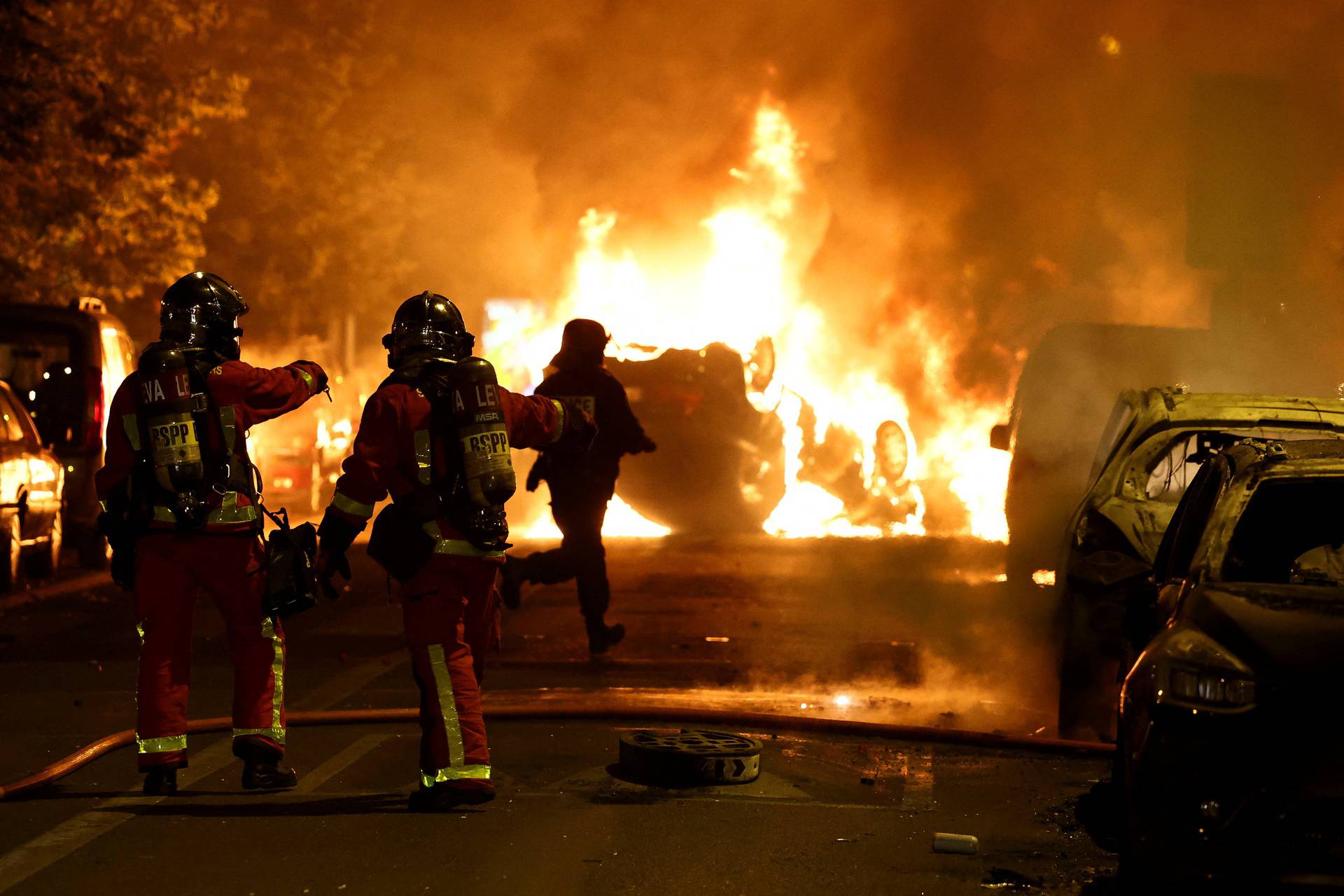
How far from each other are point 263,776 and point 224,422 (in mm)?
1251

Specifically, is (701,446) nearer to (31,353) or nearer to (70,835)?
(31,353)

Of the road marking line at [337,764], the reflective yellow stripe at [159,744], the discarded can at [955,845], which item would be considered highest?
the reflective yellow stripe at [159,744]

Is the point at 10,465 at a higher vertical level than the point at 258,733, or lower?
higher

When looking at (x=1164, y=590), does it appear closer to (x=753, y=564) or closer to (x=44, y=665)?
(x=44, y=665)

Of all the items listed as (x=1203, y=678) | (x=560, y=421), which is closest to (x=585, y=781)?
(x=560, y=421)

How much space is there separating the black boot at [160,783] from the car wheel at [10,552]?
7.62 metres

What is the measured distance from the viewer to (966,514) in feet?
73.4

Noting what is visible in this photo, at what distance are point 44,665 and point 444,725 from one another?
186 inches

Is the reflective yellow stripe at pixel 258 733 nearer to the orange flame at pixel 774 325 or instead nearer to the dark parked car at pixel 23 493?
the dark parked car at pixel 23 493

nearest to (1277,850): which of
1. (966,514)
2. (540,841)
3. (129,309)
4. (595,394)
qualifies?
(540,841)

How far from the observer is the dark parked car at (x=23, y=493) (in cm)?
1309

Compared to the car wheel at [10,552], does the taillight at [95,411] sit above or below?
above

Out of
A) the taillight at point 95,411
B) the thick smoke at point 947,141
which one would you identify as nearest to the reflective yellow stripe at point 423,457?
the taillight at point 95,411

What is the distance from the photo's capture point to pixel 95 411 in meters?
15.6
